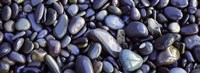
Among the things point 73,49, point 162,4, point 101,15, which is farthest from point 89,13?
point 162,4

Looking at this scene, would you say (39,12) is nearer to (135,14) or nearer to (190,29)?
(135,14)

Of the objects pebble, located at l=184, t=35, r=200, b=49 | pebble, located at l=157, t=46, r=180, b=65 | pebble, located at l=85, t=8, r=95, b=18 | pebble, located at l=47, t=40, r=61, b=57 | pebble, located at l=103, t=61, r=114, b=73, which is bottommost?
pebble, located at l=103, t=61, r=114, b=73

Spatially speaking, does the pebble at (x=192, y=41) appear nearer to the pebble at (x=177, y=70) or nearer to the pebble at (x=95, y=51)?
the pebble at (x=177, y=70)

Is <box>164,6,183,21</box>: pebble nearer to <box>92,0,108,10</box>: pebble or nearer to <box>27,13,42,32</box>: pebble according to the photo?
<box>92,0,108,10</box>: pebble

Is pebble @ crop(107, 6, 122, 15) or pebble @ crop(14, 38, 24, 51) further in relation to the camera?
pebble @ crop(107, 6, 122, 15)

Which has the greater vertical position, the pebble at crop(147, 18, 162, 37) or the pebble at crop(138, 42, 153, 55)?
the pebble at crop(147, 18, 162, 37)

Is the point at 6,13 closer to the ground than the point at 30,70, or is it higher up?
higher up

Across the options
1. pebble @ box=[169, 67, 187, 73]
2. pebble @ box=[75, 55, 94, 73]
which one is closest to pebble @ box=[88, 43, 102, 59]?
pebble @ box=[75, 55, 94, 73]

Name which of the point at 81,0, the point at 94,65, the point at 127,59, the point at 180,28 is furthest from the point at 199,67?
the point at 81,0
